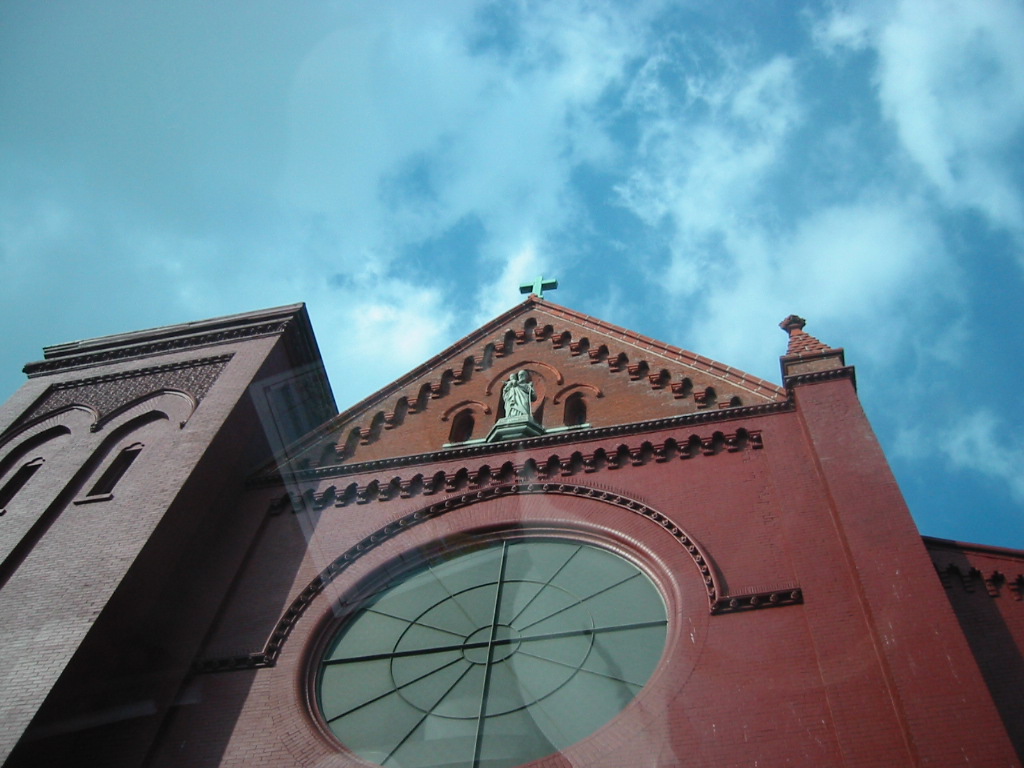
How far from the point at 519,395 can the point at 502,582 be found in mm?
3625

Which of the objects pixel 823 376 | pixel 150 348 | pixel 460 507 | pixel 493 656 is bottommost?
pixel 493 656

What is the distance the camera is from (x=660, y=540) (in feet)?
Answer: 35.9

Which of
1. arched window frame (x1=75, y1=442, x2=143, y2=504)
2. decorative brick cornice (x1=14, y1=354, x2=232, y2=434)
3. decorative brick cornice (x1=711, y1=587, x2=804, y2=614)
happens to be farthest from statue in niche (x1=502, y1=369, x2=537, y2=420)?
arched window frame (x1=75, y1=442, x2=143, y2=504)

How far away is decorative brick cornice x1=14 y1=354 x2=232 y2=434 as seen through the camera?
14.8m

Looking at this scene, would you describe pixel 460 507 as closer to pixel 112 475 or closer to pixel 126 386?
pixel 112 475

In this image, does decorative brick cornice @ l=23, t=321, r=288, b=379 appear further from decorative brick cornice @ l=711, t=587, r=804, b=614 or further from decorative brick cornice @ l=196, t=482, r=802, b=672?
decorative brick cornice @ l=711, t=587, r=804, b=614

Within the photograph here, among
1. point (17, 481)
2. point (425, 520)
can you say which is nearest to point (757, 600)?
point (425, 520)

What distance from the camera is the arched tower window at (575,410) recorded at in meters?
14.1

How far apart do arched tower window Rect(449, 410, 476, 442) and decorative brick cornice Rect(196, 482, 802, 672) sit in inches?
80.6

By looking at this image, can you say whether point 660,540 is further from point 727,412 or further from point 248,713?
point 248,713

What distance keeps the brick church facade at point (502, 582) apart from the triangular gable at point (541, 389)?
0.06 m

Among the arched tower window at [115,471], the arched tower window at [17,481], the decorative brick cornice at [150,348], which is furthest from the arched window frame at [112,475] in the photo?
the decorative brick cornice at [150,348]

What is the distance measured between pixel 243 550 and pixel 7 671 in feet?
9.91

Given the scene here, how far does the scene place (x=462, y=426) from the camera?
581 inches
